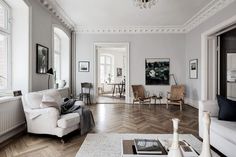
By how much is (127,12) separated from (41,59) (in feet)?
10.1

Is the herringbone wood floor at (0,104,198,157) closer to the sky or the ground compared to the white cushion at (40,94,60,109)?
closer to the ground

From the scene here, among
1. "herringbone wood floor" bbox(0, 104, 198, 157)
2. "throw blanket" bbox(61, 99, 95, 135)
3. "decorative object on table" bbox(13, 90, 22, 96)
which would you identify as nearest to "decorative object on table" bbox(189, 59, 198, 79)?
"herringbone wood floor" bbox(0, 104, 198, 157)

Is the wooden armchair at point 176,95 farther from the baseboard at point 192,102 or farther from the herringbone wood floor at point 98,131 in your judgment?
the herringbone wood floor at point 98,131

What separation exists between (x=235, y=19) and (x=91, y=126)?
422cm

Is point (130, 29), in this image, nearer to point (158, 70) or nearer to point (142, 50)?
point (142, 50)

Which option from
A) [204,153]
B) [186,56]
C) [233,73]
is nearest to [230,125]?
[204,153]

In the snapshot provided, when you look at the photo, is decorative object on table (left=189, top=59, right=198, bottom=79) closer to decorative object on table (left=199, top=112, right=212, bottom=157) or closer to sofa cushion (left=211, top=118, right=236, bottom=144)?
sofa cushion (left=211, top=118, right=236, bottom=144)

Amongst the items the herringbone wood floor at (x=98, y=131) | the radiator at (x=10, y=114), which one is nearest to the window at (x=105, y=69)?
the herringbone wood floor at (x=98, y=131)

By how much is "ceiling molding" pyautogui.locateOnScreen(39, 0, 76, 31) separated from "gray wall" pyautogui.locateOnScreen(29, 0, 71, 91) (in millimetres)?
139

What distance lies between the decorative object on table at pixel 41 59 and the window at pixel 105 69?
7.48 metres

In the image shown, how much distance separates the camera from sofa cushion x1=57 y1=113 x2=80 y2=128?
3179 millimetres

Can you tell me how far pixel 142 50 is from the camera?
7543mm

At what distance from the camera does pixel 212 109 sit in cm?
327

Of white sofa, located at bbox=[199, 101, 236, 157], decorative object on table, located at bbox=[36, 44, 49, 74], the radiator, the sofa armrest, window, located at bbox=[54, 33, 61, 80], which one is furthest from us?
window, located at bbox=[54, 33, 61, 80]
